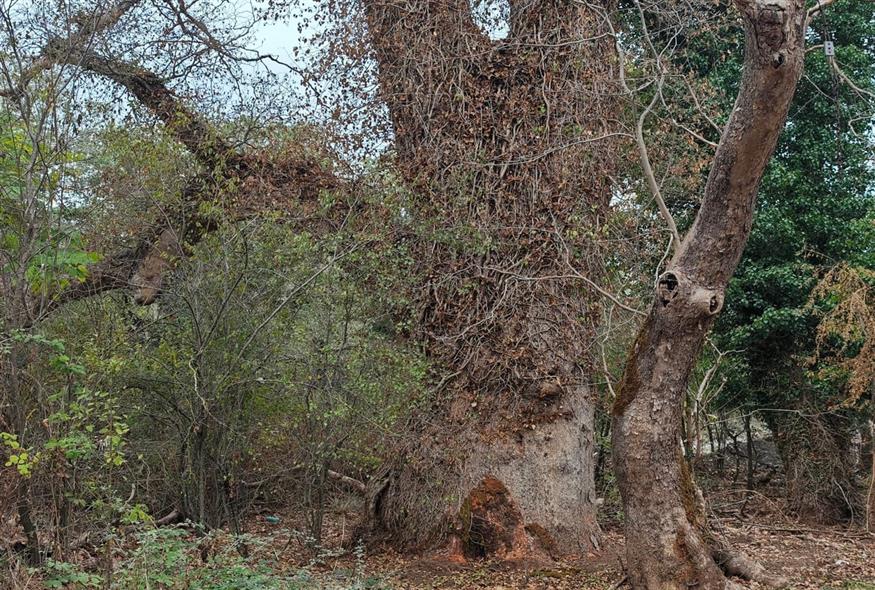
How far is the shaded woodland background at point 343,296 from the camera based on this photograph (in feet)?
18.1

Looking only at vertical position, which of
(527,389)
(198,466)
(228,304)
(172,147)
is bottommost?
(198,466)

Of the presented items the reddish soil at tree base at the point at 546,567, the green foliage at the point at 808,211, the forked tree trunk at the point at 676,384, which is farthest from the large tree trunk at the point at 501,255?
the green foliage at the point at 808,211

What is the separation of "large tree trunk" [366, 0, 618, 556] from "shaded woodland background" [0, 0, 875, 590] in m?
0.03

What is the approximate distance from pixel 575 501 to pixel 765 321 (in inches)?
218

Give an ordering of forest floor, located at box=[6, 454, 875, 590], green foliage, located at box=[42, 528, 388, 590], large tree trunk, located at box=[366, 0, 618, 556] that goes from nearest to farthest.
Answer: green foliage, located at box=[42, 528, 388, 590] → forest floor, located at box=[6, 454, 875, 590] → large tree trunk, located at box=[366, 0, 618, 556]

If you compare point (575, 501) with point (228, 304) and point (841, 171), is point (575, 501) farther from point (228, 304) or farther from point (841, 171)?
point (841, 171)

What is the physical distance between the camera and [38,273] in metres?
5.32

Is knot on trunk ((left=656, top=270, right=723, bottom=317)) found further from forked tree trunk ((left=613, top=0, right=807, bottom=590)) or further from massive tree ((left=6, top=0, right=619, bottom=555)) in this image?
massive tree ((left=6, top=0, right=619, bottom=555))

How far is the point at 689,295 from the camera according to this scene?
531 centimetres

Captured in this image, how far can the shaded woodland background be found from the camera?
18.1 feet

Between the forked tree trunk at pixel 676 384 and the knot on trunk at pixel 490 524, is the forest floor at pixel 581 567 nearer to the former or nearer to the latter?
the knot on trunk at pixel 490 524

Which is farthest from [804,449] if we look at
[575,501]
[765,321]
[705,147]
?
[575,501]

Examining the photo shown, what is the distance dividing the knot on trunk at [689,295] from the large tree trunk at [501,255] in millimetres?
1972

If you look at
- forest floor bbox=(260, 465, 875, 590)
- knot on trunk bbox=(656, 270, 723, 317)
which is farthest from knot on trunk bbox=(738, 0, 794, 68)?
forest floor bbox=(260, 465, 875, 590)
